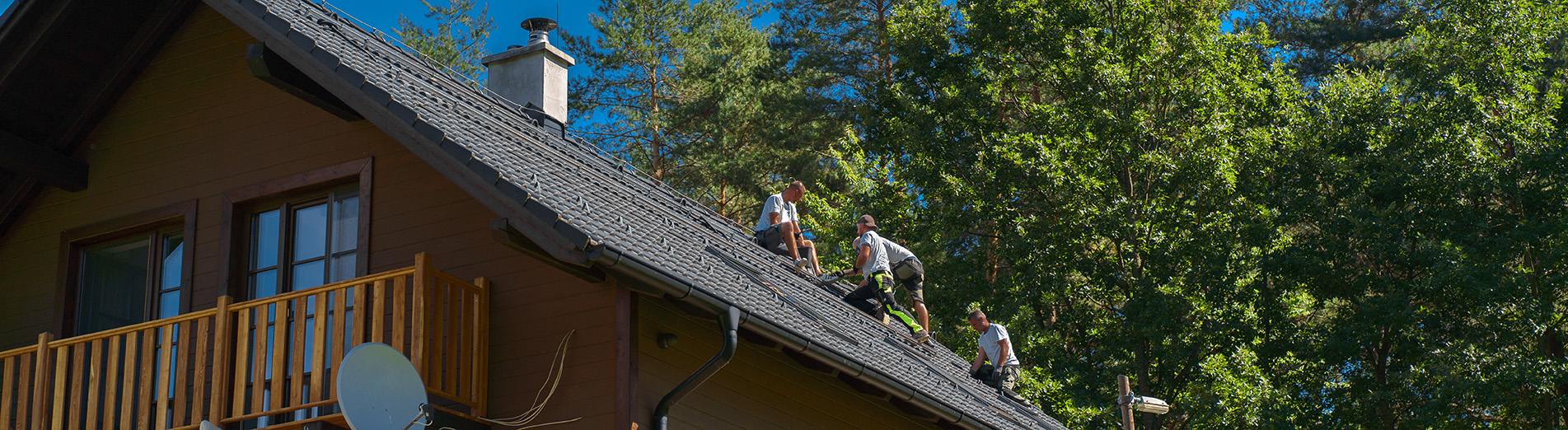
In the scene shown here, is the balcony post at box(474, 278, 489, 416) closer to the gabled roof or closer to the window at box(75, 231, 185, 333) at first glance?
the window at box(75, 231, 185, 333)

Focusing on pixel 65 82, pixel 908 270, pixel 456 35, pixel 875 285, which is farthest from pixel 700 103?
pixel 65 82

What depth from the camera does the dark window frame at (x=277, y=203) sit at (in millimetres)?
11758

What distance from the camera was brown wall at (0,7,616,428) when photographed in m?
10.6

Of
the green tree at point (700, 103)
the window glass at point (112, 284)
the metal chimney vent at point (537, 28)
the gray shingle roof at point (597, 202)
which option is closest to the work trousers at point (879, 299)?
the gray shingle roof at point (597, 202)

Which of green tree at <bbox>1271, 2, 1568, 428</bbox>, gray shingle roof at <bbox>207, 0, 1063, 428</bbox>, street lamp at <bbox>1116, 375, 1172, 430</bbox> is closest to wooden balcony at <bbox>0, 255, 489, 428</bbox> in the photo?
gray shingle roof at <bbox>207, 0, 1063, 428</bbox>

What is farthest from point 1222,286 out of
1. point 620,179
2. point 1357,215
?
point 620,179

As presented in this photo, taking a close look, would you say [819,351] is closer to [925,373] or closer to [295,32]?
[925,373]

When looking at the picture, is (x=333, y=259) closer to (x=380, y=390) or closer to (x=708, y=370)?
(x=380, y=390)

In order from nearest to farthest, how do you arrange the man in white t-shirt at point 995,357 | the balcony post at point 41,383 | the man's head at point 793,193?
the balcony post at point 41,383
the man in white t-shirt at point 995,357
the man's head at point 793,193

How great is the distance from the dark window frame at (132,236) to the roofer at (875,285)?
633 centimetres

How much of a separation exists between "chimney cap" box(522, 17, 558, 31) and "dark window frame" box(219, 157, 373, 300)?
4520 mm

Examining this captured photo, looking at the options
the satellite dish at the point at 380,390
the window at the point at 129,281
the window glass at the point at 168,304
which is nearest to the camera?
the satellite dish at the point at 380,390

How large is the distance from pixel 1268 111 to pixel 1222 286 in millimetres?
4234

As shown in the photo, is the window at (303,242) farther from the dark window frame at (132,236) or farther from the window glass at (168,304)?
the window glass at (168,304)
